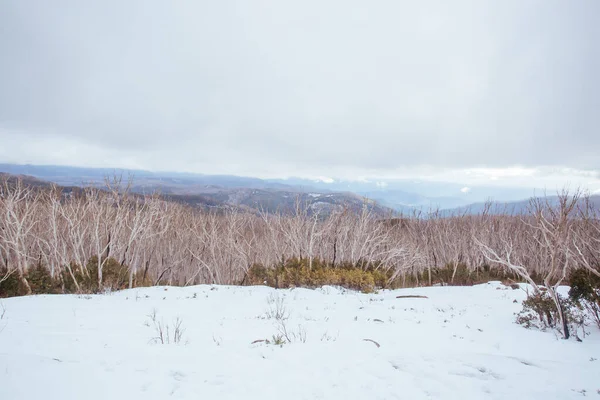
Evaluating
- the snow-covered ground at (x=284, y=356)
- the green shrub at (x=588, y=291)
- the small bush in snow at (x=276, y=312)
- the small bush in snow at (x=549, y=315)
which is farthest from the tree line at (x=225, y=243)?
the small bush in snow at (x=549, y=315)

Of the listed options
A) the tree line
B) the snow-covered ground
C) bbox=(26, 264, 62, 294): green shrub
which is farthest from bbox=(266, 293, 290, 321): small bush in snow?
bbox=(26, 264, 62, 294): green shrub

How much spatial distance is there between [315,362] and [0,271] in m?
13.6

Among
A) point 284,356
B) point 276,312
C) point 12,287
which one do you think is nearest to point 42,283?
point 12,287

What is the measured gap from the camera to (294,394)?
4.00 metres

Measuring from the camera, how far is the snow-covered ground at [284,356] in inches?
157

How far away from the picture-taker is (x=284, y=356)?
5125 millimetres

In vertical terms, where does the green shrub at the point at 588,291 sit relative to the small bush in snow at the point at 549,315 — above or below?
above

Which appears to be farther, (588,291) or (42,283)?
(42,283)

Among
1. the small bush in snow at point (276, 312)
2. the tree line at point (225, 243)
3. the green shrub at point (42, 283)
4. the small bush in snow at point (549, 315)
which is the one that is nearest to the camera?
the small bush in snow at point (549, 315)

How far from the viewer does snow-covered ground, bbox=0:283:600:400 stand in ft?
13.1

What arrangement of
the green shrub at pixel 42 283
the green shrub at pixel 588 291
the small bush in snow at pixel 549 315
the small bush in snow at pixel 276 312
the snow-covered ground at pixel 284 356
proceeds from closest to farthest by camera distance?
the snow-covered ground at pixel 284 356 → the small bush in snow at pixel 549 315 → the green shrub at pixel 588 291 → the small bush in snow at pixel 276 312 → the green shrub at pixel 42 283

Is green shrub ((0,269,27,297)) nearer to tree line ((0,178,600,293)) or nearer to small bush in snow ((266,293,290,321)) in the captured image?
tree line ((0,178,600,293))

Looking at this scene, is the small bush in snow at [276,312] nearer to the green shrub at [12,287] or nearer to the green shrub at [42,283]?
the green shrub at [42,283]

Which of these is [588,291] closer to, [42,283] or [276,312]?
[276,312]
